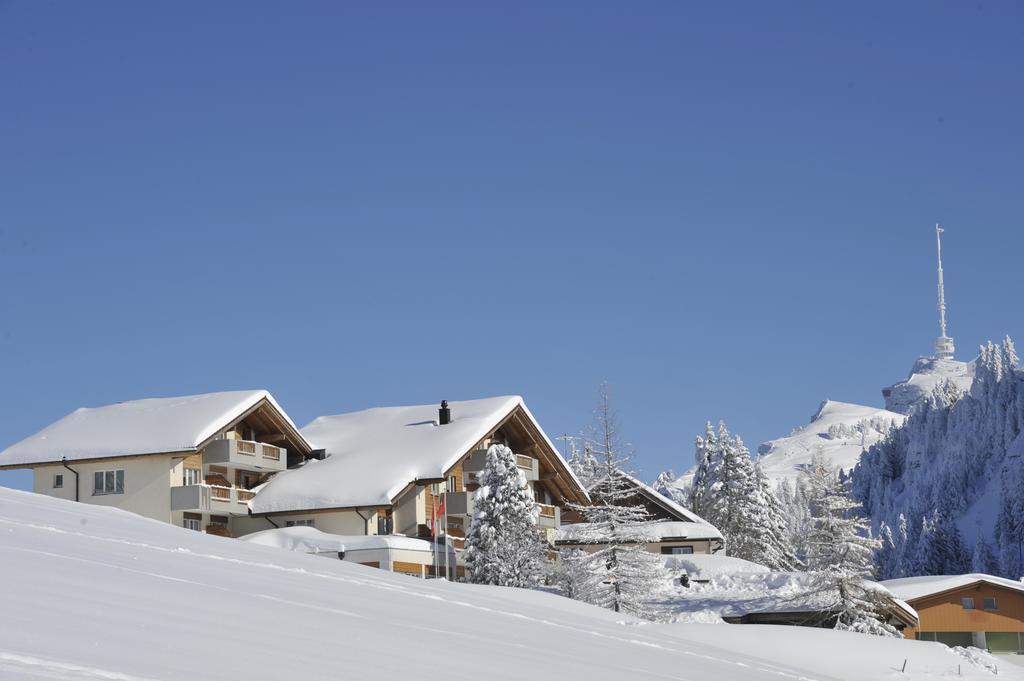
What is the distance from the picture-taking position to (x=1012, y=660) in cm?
5803

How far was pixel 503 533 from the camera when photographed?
156ft

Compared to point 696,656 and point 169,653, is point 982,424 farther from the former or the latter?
point 169,653

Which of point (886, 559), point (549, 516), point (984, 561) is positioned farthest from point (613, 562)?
point (886, 559)

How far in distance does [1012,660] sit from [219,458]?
37267mm

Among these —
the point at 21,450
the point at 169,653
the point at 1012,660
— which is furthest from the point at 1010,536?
the point at 169,653

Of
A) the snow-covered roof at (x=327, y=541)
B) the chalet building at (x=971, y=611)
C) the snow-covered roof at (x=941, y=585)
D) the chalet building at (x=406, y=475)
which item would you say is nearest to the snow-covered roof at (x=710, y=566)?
the chalet building at (x=406, y=475)

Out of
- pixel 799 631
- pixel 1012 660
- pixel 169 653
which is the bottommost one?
pixel 1012 660

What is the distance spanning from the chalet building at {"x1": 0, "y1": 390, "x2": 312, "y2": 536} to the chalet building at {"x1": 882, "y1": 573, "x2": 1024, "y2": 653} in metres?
30.5

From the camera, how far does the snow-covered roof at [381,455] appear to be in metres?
51.8

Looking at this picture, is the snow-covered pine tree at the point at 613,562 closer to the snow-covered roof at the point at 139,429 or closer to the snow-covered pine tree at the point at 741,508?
the snow-covered roof at the point at 139,429

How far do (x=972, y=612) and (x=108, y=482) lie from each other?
40068 mm

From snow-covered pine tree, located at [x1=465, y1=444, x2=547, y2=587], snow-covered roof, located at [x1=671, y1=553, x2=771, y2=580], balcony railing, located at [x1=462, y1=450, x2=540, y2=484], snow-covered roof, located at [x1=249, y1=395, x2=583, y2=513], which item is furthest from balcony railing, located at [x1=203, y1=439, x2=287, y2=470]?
snow-covered roof, located at [x1=671, y1=553, x2=771, y2=580]

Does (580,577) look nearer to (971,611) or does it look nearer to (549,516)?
(549,516)

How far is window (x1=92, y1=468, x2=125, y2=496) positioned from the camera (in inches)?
2032
